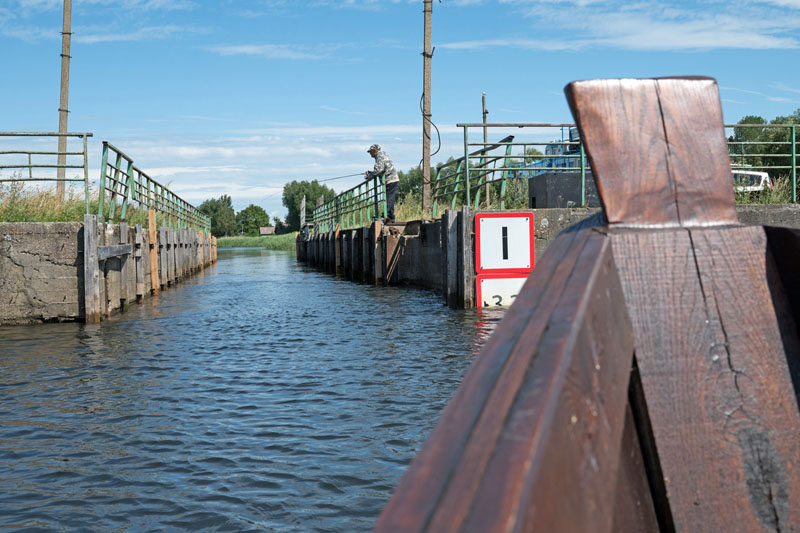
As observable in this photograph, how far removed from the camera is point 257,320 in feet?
39.8

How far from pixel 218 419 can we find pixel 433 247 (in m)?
10.8

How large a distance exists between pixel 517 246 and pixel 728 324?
1047cm

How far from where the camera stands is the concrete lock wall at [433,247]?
11.8m

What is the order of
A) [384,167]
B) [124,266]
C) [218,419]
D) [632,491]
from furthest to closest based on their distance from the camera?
[384,167] → [124,266] → [218,419] → [632,491]

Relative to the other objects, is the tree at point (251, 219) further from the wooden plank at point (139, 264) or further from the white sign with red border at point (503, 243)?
the white sign with red border at point (503, 243)

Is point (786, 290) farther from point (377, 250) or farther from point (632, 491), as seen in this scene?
point (377, 250)

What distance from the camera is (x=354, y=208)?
23.3 metres

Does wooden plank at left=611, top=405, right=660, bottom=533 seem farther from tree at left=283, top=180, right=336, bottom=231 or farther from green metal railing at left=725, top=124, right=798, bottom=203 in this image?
tree at left=283, top=180, right=336, bottom=231

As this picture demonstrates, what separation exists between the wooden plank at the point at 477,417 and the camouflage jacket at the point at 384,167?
17.2 metres

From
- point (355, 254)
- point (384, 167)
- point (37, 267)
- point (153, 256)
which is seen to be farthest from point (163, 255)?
point (37, 267)

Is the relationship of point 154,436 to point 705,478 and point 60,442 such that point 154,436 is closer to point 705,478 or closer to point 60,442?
point 60,442

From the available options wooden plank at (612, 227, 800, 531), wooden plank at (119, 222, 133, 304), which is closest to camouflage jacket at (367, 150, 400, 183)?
wooden plank at (119, 222, 133, 304)

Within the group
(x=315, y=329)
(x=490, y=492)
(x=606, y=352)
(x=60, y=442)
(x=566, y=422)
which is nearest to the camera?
(x=490, y=492)

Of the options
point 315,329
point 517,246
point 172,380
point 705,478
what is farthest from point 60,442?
point 517,246
